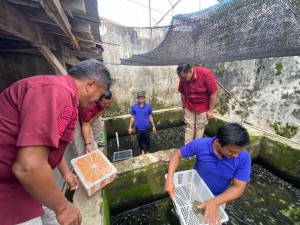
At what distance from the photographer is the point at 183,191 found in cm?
224

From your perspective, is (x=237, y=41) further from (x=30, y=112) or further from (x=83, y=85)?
(x=30, y=112)

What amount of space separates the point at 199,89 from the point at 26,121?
3.02 meters

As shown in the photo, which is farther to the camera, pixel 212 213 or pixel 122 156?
pixel 122 156

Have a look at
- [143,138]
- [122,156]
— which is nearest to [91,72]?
[122,156]

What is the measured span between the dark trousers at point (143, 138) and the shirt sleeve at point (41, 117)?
12.5 feet

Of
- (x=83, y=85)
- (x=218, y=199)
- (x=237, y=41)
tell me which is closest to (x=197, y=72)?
(x=237, y=41)

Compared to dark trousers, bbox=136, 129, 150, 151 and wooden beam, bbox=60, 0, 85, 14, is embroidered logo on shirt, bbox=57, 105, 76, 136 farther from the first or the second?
dark trousers, bbox=136, 129, 150, 151

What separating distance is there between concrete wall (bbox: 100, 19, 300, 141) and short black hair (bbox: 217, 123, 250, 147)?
11.1 feet

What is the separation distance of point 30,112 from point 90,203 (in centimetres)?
176

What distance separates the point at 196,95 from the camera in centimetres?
336

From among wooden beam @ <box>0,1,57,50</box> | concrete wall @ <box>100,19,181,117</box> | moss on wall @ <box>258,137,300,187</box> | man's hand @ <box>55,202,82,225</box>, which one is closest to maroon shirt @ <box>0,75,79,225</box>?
man's hand @ <box>55,202,82,225</box>

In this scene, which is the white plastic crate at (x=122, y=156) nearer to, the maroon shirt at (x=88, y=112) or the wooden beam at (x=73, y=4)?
the maroon shirt at (x=88, y=112)

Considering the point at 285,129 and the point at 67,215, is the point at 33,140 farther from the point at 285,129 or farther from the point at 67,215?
the point at 285,129

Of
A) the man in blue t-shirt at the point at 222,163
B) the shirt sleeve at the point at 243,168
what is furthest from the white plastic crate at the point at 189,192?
the shirt sleeve at the point at 243,168
